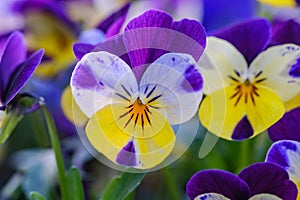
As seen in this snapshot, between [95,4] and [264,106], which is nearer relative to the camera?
[264,106]

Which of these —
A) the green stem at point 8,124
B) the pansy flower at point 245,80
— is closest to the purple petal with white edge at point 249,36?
the pansy flower at point 245,80

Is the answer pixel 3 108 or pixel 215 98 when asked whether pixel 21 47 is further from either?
pixel 215 98

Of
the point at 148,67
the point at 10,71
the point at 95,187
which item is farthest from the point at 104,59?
the point at 95,187

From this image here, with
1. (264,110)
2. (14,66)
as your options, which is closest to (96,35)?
(14,66)

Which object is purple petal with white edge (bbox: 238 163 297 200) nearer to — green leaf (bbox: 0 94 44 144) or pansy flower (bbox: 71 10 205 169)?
pansy flower (bbox: 71 10 205 169)

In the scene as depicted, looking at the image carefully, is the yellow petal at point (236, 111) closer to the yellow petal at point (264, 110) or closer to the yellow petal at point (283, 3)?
the yellow petal at point (264, 110)

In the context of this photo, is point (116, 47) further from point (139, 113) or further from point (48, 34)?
point (48, 34)
